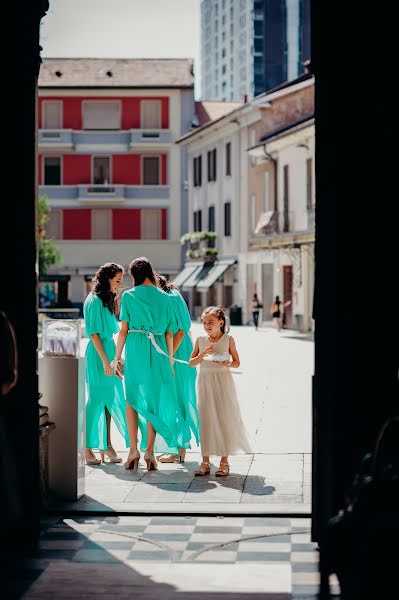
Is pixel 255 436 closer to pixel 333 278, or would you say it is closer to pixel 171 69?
pixel 333 278

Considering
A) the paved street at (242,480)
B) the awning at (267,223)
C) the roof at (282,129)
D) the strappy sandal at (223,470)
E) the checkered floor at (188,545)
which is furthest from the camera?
the awning at (267,223)

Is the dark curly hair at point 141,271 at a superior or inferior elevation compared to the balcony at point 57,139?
inferior

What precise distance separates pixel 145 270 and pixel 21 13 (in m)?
3.26

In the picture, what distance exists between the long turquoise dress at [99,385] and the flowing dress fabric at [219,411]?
3.04 ft

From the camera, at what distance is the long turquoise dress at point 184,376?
33.4 ft

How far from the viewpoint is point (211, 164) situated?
5794 centimetres

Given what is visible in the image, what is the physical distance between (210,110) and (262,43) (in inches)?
3119

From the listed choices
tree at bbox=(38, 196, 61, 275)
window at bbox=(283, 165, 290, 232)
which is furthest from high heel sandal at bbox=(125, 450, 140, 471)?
tree at bbox=(38, 196, 61, 275)

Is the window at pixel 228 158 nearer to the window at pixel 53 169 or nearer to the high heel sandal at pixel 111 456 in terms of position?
the window at pixel 53 169

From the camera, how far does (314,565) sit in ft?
21.6

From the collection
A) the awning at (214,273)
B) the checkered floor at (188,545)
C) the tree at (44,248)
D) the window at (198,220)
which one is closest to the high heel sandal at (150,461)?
the checkered floor at (188,545)

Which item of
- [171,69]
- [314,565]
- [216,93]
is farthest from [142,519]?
[216,93]

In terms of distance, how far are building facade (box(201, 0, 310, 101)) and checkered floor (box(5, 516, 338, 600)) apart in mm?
128266

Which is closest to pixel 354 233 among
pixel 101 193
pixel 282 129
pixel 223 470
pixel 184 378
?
pixel 223 470
